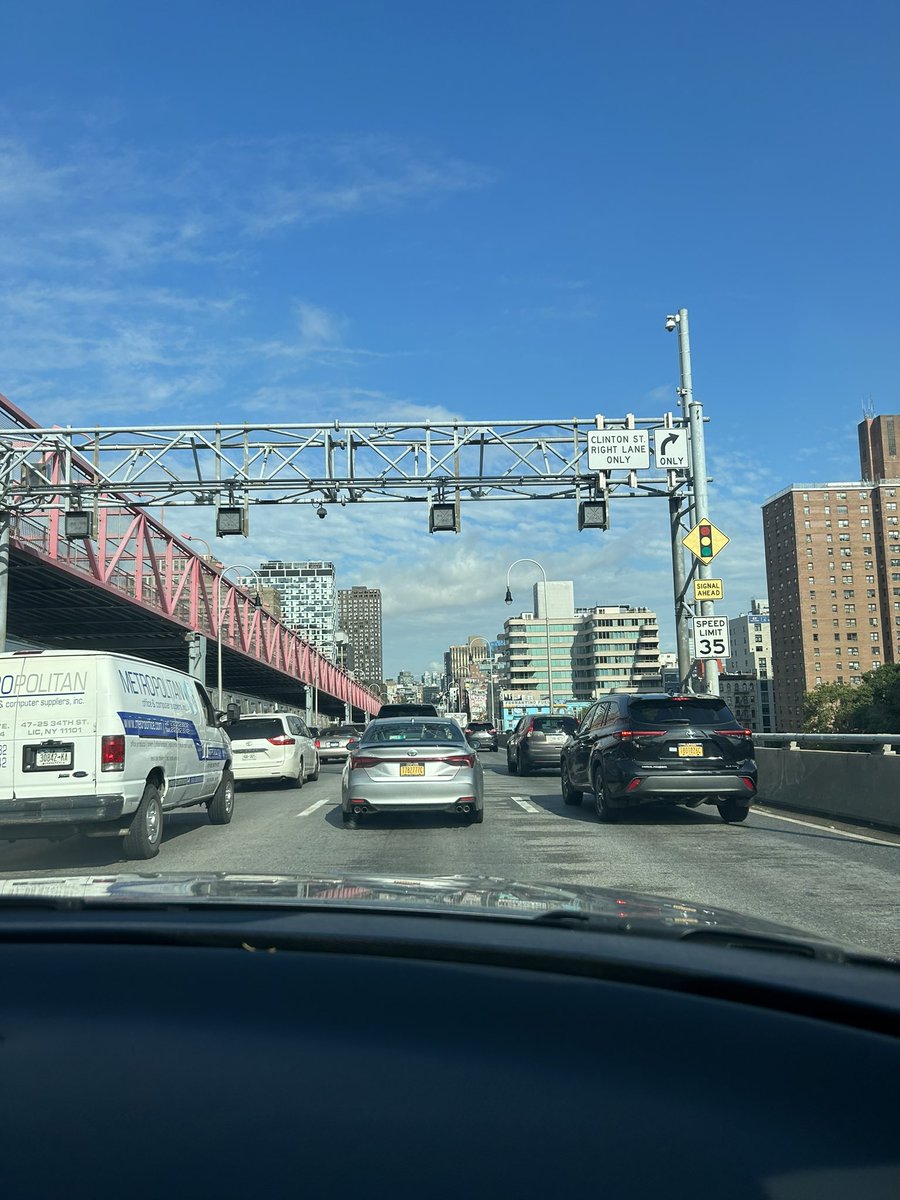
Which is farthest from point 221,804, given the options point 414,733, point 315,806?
point 414,733

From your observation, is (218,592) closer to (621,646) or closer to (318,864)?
(318,864)

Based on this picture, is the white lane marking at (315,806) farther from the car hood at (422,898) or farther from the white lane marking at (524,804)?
the car hood at (422,898)

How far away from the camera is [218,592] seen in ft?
185

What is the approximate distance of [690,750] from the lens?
43.0ft

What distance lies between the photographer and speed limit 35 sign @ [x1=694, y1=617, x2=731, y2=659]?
63.1 feet

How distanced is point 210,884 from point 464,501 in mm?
23163

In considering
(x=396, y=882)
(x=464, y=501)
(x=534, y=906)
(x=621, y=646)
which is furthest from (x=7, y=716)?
(x=621, y=646)

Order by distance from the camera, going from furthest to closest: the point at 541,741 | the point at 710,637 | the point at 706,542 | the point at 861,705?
the point at 861,705 → the point at 541,741 → the point at 706,542 → the point at 710,637

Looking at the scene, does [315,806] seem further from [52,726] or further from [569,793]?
[52,726]

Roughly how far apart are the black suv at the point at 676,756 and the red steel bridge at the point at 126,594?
16.7 metres

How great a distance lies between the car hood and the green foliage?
7544 cm

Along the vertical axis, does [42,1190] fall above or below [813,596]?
below

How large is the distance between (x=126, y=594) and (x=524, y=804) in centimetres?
2721

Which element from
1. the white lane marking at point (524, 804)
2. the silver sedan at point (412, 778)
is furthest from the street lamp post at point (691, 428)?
the silver sedan at point (412, 778)
